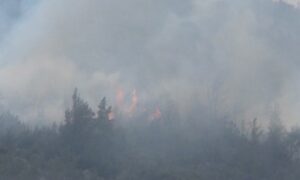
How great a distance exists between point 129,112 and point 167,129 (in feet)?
31.6

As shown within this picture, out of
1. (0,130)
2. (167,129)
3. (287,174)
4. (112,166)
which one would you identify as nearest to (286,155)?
(287,174)

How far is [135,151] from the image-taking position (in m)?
81.5

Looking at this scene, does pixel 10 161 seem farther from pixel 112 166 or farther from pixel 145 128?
pixel 145 128

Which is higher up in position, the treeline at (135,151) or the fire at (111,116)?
the fire at (111,116)

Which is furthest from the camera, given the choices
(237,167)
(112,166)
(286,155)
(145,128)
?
(145,128)

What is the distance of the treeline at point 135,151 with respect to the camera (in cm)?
7119

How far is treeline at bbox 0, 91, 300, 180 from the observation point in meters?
71.2

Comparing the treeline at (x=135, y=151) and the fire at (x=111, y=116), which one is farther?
the fire at (x=111, y=116)

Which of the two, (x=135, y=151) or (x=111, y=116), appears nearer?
(x=135, y=151)

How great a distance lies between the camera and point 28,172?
65938 mm

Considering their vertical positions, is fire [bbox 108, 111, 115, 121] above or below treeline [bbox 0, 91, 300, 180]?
above

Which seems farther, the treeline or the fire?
the fire

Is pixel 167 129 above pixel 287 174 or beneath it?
above

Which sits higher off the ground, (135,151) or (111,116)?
(111,116)
